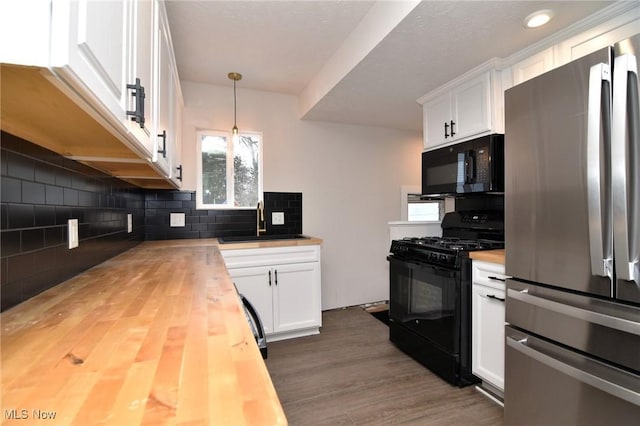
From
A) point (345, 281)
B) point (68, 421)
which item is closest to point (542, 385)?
point (68, 421)

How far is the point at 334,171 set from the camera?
11.2 ft

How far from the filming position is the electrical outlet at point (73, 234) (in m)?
1.15

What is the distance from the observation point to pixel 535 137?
53.3 inches

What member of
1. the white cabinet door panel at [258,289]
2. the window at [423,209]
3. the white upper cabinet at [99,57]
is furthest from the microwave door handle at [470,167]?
the white upper cabinet at [99,57]

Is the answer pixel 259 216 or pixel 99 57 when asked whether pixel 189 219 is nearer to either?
pixel 259 216

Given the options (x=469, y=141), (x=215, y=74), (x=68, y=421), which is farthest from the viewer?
(x=215, y=74)

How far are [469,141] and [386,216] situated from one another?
5.29ft

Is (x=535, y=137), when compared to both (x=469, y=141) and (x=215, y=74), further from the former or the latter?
(x=215, y=74)

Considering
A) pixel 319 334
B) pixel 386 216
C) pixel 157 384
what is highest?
pixel 386 216

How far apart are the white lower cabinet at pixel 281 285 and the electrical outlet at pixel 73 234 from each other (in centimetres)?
122

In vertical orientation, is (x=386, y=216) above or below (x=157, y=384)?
above

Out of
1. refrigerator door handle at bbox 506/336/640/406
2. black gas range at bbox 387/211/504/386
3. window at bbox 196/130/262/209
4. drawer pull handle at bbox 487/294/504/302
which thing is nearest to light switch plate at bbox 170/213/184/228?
window at bbox 196/130/262/209

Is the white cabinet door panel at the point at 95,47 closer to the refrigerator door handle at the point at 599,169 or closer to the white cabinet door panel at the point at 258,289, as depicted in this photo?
the refrigerator door handle at the point at 599,169

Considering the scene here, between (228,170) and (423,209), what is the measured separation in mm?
2498
